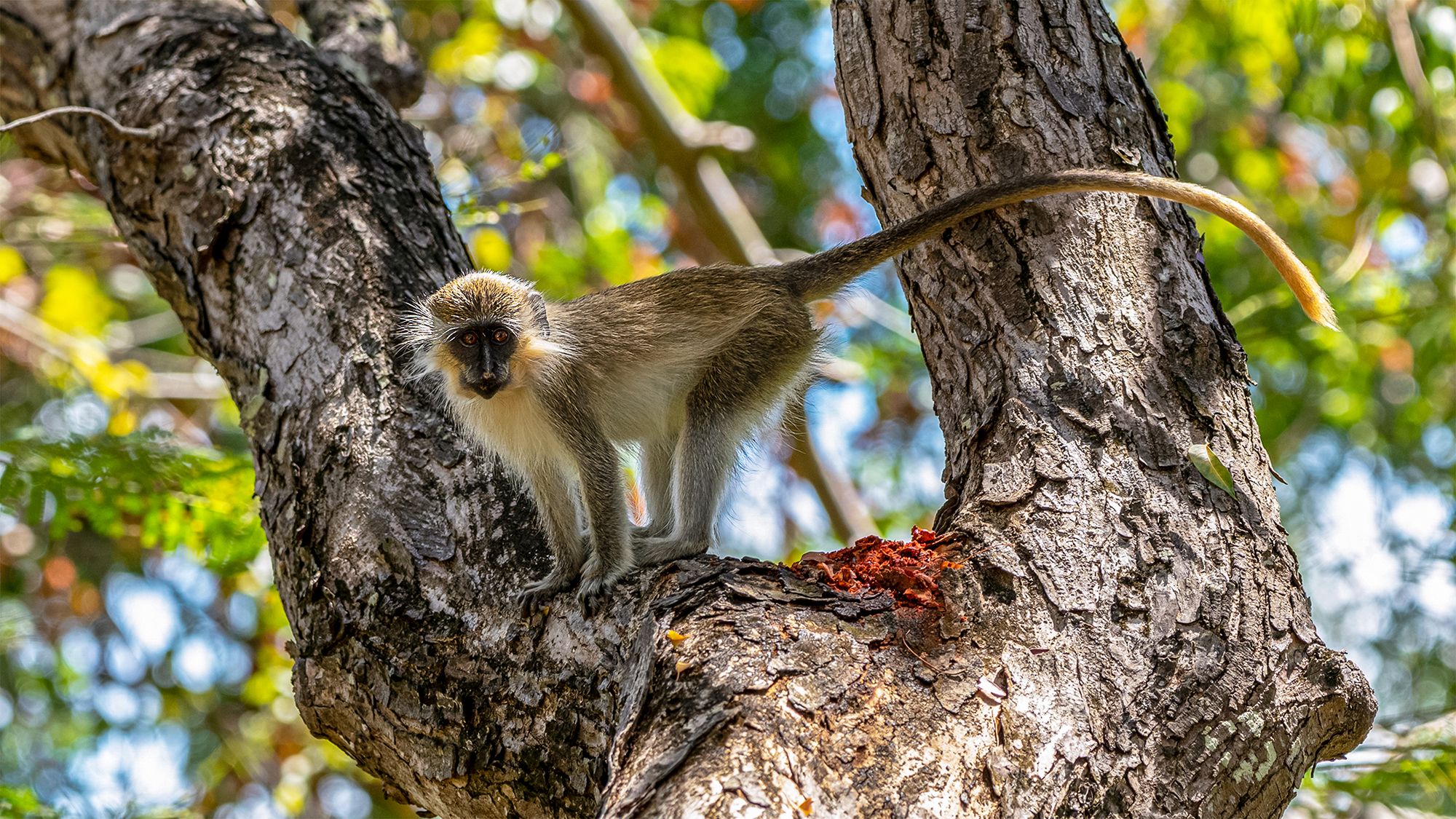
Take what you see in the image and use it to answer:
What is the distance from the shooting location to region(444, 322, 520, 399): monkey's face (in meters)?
4.48

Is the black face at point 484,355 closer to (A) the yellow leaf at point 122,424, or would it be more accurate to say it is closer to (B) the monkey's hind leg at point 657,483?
(B) the monkey's hind leg at point 657,483

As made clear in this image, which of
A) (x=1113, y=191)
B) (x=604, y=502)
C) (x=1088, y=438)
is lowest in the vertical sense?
(x=604, y=502)

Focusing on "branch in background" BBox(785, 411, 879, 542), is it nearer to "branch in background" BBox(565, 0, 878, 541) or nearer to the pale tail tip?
"branch in background" BBox(565, 0, 878, 541)

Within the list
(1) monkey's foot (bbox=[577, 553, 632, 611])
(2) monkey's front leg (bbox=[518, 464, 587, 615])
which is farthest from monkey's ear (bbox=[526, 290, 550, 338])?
(1) monkey's foot (bbox=[577, 553, 632, 611])

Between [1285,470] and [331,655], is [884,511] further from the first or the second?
[331,655]

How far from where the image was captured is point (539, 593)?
10.8 feet

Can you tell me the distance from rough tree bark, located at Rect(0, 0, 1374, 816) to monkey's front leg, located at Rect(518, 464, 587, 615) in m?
0.09

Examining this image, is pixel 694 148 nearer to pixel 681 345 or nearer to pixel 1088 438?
pixel 681 345

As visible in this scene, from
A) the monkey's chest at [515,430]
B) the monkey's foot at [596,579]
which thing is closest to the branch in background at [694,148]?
the monkey's chest at [515,430]

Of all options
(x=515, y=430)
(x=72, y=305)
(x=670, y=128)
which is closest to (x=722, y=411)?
(x=515, y=430)

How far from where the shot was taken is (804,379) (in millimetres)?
5152

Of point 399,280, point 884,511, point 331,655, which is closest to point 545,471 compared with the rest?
point 399,280

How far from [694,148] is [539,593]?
470cm

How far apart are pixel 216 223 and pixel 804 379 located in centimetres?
239
